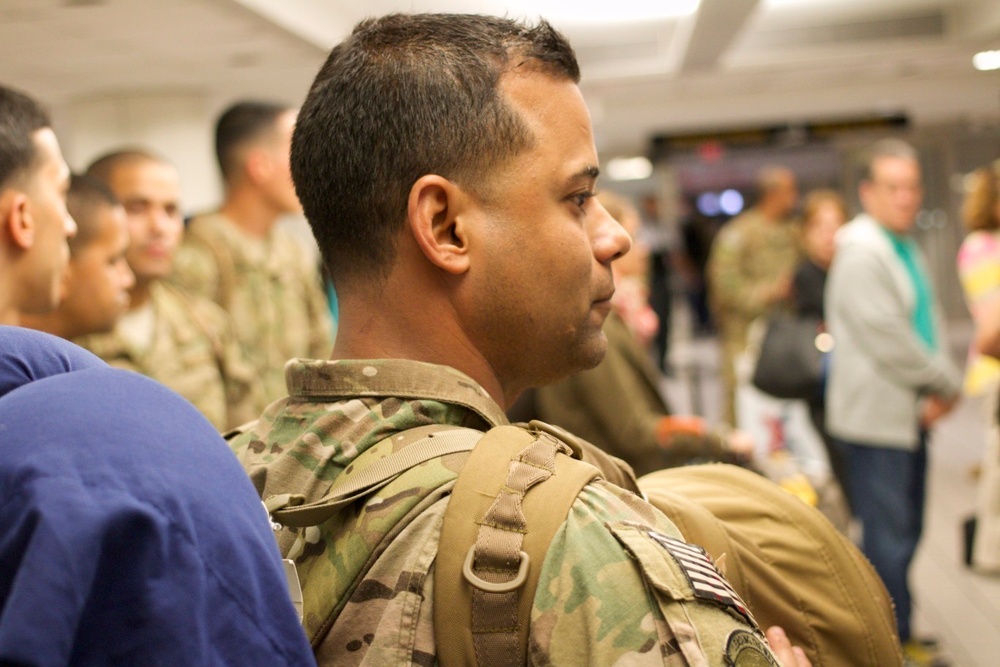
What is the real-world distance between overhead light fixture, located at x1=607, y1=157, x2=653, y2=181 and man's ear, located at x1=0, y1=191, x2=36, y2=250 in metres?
13.5

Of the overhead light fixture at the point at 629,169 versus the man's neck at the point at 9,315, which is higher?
the man's neck at the point at 9,315

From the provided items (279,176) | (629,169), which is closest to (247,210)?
(279,176)

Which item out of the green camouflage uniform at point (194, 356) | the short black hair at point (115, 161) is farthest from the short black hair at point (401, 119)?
the short black hair at point (115, 161)

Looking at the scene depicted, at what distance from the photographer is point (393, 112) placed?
1.13 m

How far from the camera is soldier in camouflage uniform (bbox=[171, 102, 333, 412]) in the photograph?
4.11m

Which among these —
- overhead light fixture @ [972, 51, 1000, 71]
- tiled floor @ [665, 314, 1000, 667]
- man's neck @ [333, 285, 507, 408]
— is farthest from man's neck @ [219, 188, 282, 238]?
overhead light fixture @ [972, 51, 1000, 71]

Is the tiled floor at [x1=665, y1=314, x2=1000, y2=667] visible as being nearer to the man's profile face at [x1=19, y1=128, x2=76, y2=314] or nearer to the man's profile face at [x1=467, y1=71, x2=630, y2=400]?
the man's profile face at [x1=467, y1=71, x2=630, y2=400]

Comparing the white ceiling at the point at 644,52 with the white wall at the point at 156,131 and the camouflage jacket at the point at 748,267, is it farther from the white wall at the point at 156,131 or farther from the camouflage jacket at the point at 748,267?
the camouflage jacket at the point at 748,267

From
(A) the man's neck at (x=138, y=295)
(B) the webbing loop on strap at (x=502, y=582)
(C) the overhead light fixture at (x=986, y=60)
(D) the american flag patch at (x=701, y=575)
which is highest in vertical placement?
(C) the overhead light fixture at (x=986, y=60)

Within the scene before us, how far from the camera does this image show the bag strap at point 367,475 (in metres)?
0.99

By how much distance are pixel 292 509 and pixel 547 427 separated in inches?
11.2

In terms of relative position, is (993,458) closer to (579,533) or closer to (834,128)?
(579,533)

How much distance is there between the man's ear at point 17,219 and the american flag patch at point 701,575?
156 centimetres

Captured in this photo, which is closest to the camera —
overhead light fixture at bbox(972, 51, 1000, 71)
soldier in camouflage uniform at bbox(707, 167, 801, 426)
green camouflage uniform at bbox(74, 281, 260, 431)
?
green camouflage uniform at bbox(74, 281, 260, 431)
